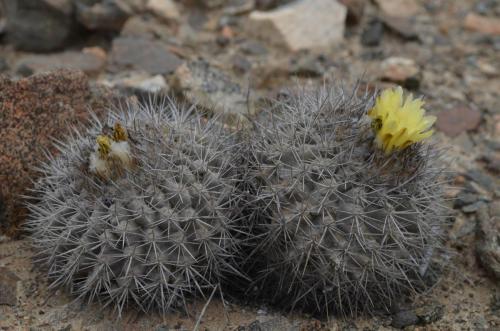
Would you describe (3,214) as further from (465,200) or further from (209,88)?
(465,200)

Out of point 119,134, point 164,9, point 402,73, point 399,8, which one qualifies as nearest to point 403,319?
point 119,134

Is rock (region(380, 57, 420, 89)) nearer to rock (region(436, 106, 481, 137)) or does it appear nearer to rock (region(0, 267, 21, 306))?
rock (region(436, 106, 481, 137))

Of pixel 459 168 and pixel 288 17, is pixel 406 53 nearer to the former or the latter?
pixel 288 17

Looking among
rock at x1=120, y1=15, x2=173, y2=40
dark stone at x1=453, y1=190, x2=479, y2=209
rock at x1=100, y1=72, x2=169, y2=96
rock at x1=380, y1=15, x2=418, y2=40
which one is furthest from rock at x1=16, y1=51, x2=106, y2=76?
dark stone at x1=453, y1=190, x2=479, y2=209

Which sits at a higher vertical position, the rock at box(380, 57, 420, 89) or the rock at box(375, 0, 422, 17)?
the rock at box(375, 0, 422, 17)

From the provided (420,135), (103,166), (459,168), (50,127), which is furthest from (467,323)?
(50,127)

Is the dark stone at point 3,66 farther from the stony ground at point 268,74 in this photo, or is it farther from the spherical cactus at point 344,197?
the spherical cactus at point 344,197

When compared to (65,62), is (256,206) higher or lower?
higher
